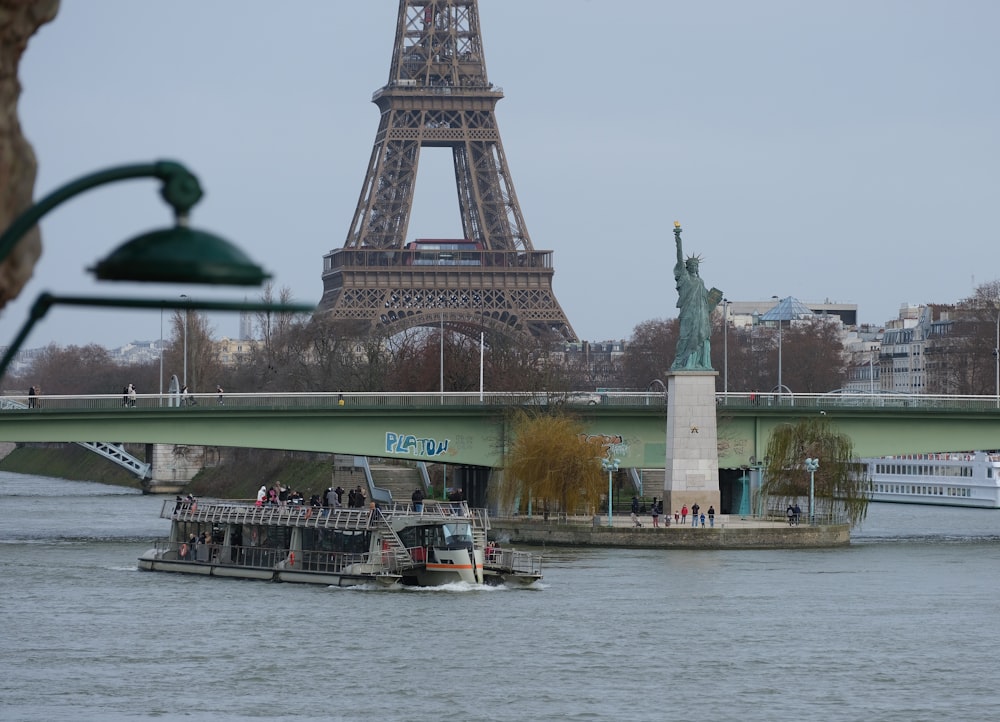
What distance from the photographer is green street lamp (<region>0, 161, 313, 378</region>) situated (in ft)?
13.8

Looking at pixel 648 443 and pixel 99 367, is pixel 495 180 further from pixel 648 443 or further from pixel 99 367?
pixel 99 367

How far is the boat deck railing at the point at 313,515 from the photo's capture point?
140 ft

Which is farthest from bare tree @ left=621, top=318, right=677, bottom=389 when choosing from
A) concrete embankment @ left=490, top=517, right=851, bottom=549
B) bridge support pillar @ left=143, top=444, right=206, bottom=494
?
concrete embankment @ left=490, top=517, right=851, bottom=549

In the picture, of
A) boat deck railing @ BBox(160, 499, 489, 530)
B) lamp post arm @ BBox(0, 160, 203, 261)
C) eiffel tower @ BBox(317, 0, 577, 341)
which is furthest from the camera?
eiffel tower @ BBox(317, 0, 577, 341)

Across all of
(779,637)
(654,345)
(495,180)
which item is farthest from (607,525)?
(654,345)

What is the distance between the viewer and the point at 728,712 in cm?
2494

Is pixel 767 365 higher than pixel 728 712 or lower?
higher

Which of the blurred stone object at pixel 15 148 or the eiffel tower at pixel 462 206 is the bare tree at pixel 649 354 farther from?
the blurred stone object at pixel 15 148

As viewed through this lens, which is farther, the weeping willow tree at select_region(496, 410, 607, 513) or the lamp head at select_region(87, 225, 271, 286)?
the weeping willow tree at select_region(496, 410, 607, 513)

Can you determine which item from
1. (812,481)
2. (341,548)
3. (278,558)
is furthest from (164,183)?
(812,481)

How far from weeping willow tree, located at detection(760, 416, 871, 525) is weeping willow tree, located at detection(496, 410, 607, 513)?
525 centimetres

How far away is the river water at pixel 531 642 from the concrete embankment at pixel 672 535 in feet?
4.95

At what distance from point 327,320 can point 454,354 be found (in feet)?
34.1

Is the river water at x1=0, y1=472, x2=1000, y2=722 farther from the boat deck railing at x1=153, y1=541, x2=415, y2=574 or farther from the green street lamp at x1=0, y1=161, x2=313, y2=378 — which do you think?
the green street lamp at x1=0, y1=161, x2=313, y2=378
